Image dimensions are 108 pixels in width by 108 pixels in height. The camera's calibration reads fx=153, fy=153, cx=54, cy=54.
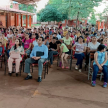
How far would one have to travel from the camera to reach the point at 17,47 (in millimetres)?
4879

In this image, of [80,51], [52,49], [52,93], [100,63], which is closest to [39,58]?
→ [52,93]

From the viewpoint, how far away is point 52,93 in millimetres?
3646

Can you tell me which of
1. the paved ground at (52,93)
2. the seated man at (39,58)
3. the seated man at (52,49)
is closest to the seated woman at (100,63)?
the paved ground at (52,93)

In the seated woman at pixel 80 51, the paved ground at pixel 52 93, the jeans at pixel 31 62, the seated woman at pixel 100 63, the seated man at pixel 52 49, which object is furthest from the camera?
the seated man at pixel 52 49

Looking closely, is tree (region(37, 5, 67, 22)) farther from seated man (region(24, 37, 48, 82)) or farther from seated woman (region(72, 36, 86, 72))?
seated man (region(24, 37, 48, 82))

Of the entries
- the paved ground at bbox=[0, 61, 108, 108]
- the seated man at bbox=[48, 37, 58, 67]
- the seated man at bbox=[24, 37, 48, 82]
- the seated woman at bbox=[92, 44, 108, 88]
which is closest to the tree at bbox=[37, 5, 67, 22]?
the seated man at bbox=[48, 37, 58, 67]

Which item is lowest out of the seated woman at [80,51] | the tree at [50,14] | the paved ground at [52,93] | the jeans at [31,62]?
the paved ground at [52,93]

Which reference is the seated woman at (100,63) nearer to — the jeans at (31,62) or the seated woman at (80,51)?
the seated woman at (80,51)

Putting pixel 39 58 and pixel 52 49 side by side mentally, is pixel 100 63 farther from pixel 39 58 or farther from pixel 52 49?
pixel 52 49

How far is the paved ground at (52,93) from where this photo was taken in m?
3.16

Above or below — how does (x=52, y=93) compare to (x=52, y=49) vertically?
below

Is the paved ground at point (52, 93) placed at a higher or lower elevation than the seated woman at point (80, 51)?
lower

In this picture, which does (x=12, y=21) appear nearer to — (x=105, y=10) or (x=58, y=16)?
(x=58, y=16)

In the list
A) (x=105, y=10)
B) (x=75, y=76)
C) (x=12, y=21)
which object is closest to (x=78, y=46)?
(x=75, y=76)
